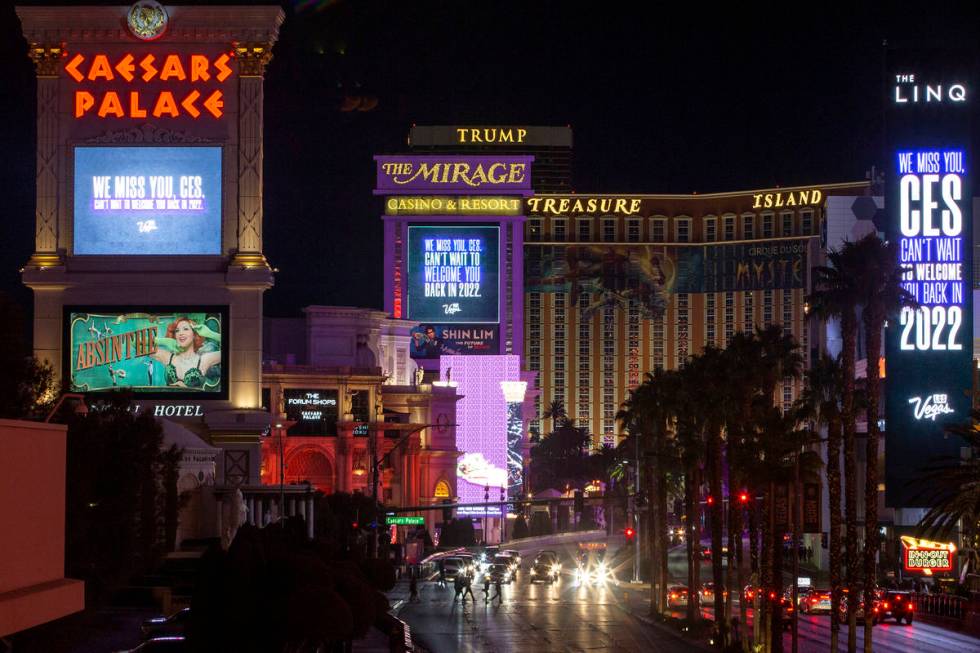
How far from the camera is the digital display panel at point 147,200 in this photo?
243 feet

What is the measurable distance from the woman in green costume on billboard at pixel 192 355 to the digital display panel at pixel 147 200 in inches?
140

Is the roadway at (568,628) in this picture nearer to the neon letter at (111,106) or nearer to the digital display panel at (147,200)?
the digital display panel at (147,200)

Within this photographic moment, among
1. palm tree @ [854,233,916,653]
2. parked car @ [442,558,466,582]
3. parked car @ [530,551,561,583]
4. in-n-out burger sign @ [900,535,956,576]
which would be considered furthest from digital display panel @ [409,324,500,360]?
palm tree @ [854,233,916,653]

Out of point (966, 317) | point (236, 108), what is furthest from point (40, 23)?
point (966, 317)

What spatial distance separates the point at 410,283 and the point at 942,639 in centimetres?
12036

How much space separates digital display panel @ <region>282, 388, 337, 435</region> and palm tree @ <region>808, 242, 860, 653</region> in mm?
68946

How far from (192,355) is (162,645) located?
43187 mm

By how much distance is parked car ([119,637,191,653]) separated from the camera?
31698mm

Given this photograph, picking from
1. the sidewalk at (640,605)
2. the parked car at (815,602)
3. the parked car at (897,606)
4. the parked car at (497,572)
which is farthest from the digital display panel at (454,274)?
the parked car at (897,606)

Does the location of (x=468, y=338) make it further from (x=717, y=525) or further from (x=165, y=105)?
(x=717, y=525)

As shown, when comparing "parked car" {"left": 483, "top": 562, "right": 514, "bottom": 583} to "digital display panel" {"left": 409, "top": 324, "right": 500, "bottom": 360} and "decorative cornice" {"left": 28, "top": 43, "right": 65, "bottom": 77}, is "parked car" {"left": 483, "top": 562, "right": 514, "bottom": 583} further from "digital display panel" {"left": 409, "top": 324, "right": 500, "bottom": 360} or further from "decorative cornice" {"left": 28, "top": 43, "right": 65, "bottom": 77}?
"digital display panel" {"left": 409, "top": 324, "right": 500, "bottom": 360}

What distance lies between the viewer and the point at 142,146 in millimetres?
74188

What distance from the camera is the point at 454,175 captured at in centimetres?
17838

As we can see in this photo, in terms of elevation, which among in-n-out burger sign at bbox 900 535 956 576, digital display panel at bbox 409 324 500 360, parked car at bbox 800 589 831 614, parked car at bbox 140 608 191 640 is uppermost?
digital display panel at bbox 409 324 500 360
